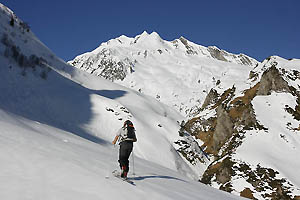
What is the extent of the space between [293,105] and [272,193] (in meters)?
15.2

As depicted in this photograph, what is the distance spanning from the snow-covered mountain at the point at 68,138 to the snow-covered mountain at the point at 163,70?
7634cm

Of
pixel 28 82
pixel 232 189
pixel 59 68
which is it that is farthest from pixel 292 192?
pixel 59 68

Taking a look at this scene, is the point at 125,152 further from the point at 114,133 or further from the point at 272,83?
the point at 272,83

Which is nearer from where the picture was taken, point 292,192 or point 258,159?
point 292,192

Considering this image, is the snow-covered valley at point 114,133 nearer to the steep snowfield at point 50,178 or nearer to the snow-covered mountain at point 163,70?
the steep snowfield at point 50,178

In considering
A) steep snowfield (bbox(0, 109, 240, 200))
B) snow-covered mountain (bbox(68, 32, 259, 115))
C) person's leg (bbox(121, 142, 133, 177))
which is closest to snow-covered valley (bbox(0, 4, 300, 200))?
steep snowfield (bbox(0, 109, 240, 200))

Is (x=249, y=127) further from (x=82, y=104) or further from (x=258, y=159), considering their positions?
(x=82, y=104)

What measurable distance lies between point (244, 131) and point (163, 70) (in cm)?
10907

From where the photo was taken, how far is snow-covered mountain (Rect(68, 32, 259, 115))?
11819 centimetres

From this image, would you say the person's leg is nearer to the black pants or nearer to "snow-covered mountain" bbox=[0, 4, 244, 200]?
the black pants

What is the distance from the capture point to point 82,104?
28.6 metres

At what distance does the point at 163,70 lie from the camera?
138250mm

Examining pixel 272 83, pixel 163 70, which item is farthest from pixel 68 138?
pixel 163 70

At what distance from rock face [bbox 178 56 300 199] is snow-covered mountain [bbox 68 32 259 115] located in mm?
60928
